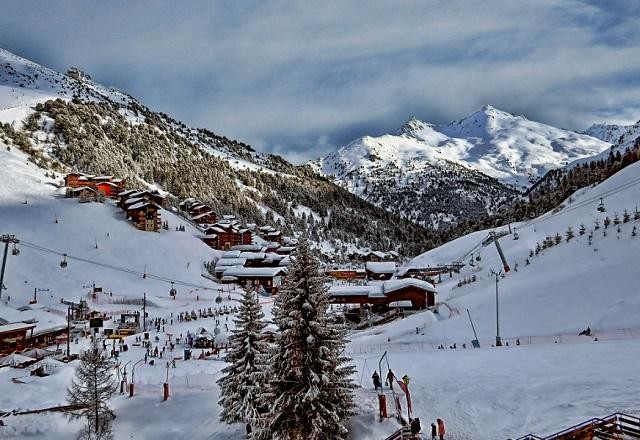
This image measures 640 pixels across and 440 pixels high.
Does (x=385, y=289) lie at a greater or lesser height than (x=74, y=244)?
lesser

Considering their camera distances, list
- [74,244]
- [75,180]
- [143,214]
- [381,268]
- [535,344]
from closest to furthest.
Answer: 1. [535,344]
2. [74,244]
3. [143,214]
4. [75,180]
5. [381,268]

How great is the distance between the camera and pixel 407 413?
1773 centimetres

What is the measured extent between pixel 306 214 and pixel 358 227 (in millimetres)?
18476

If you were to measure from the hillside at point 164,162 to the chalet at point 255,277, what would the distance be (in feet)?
144

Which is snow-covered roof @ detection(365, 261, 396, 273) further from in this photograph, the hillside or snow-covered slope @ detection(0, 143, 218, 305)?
the hillside

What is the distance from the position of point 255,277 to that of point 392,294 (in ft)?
84.6

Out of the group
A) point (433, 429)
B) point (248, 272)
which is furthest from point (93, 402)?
point (248, 272)

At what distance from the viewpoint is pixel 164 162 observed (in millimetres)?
127438

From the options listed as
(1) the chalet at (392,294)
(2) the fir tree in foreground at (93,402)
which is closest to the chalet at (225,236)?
(1) the chalet at (392,294)

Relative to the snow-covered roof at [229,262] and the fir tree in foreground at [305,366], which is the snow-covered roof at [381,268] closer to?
the snow-covered roof at [229,262]

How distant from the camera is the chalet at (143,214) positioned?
75.6 m

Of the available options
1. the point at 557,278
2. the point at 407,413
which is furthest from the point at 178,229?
the point at 407,413

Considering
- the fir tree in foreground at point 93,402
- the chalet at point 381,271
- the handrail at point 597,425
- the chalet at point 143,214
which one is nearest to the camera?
the handrail at point 597,425

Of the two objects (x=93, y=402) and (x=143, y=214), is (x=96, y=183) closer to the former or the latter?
(x=143, y=214)
